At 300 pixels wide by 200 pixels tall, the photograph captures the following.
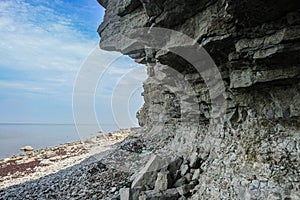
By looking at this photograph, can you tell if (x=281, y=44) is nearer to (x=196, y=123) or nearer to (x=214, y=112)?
(x=214, y=112)

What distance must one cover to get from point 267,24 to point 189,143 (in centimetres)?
769

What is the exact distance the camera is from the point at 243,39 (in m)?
6.77

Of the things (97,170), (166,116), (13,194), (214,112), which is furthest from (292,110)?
(13,194)

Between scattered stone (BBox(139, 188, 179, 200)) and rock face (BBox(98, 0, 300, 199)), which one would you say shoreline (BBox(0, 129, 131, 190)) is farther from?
rock face (BBox(98, 0, 300, 199))

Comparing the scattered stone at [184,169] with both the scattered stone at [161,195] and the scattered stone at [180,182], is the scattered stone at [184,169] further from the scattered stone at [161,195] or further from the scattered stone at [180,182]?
the scattered stone at [161,195]

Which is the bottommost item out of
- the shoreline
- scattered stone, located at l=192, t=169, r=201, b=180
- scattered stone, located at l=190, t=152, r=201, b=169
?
the shoreline

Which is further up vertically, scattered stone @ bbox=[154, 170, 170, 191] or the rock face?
the rock face

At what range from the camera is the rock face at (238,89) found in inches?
236

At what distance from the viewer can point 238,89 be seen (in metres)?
7.96

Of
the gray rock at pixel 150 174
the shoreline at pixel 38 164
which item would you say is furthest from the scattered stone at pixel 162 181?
the shoreline at pixel 38 164

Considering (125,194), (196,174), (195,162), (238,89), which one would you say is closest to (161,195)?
(125,194)

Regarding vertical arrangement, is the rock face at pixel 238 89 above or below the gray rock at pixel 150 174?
above

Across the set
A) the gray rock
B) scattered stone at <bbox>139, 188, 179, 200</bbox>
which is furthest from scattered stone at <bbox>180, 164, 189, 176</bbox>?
scattered stone at <bbox>139, 188, 179, 200</bbox>

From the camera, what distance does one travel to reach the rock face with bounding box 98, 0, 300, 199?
6004mm
